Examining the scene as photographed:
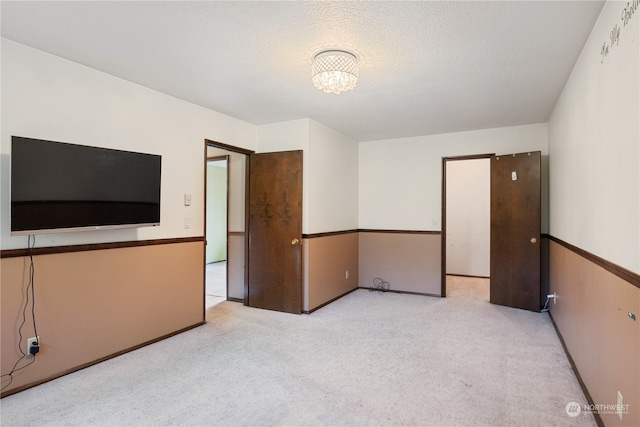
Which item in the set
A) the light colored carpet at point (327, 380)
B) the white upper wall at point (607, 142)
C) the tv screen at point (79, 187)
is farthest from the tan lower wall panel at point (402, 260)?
the tv screen at point (79, 187)

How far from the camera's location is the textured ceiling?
1.93 m

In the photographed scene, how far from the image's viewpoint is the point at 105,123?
279cm

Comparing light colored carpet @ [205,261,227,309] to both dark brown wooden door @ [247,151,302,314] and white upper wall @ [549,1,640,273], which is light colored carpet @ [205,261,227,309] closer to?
dark brown wooden door @ [247,151,302,314]

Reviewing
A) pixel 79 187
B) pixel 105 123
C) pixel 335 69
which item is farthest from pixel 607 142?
pixel 105 123

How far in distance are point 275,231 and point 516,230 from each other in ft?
9.92

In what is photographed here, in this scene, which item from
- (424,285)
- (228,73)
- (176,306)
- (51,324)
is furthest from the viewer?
(424,285)

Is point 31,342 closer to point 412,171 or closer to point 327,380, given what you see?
point 327,380

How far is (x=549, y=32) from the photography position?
216 centimetres

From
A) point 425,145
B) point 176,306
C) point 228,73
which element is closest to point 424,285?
point 425,145

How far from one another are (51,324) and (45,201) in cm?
91

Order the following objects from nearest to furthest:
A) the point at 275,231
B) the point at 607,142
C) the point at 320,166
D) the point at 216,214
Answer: the point at 607,142, the point at 275,231, the point at 320,166, the point at 216,214

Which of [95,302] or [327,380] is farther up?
[95,302]

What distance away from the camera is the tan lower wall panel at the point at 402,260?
4.98 metres

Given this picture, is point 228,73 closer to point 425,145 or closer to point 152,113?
point 152,113
